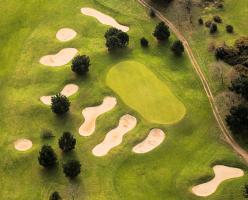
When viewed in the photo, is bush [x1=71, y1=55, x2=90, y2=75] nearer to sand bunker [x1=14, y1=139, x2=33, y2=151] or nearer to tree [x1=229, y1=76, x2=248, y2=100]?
sand bunker [x1=14, y1=139, x2=33, y2=151]

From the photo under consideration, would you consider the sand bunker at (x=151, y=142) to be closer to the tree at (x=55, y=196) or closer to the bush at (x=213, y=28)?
the tree at (x=55, y=196)

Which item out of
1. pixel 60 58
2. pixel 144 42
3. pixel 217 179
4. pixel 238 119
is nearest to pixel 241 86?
pixel 238 119

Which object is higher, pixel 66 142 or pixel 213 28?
pixel 213 28

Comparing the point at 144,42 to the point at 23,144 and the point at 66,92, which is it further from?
the point at 23,144

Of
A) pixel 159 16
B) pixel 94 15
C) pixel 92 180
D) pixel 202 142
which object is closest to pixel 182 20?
pixel 159 16

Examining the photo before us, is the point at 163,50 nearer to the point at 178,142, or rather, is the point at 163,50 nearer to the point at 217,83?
the point at 217,83
